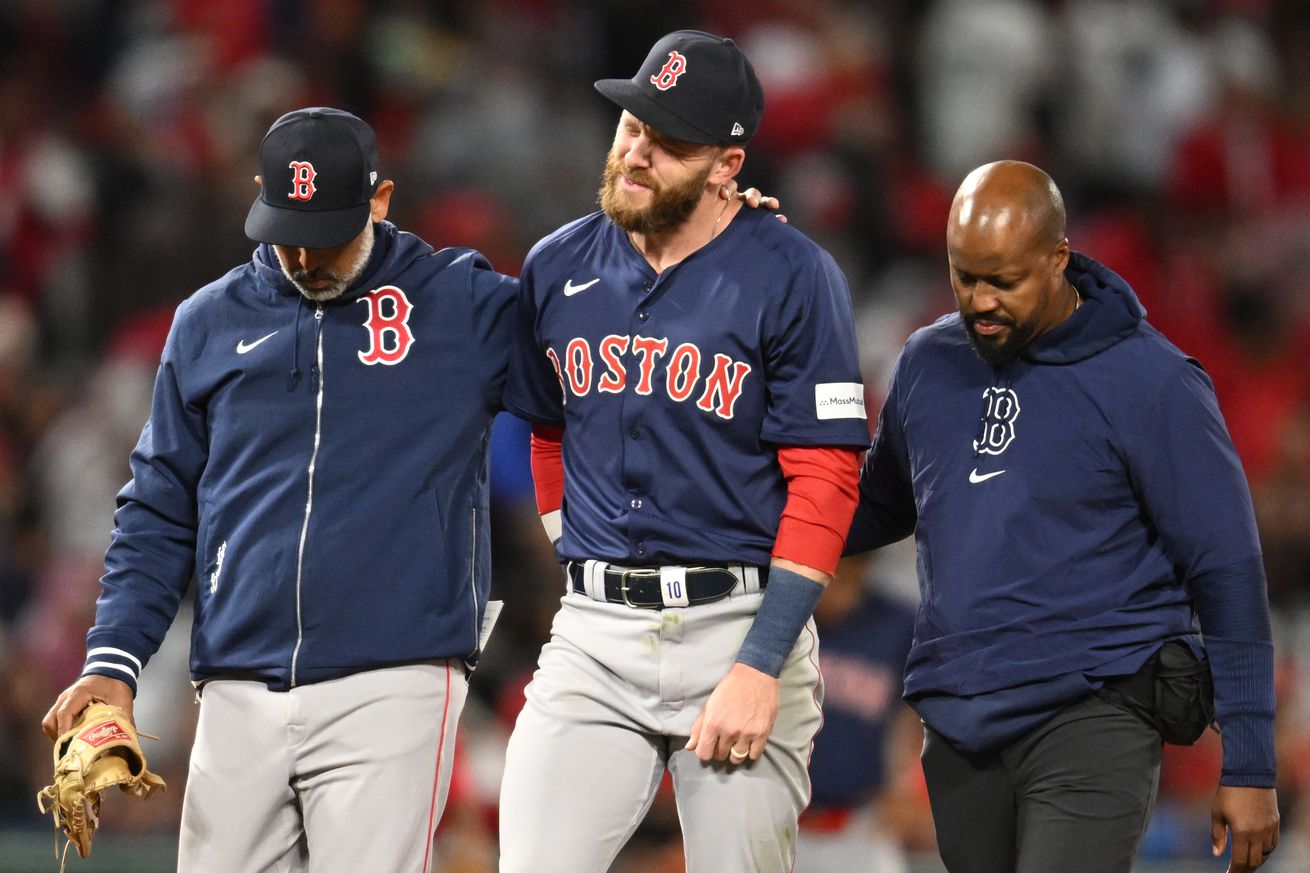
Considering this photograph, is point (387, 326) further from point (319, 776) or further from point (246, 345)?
point (319, 776)

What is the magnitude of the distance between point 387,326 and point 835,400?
3.06 ft

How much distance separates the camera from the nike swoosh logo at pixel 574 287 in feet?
12.3

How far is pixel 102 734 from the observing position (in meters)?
3.61

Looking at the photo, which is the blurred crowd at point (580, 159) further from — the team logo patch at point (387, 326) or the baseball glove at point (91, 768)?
the baseball glove at point (91, 768)

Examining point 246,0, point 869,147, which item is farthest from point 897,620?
point 246,0

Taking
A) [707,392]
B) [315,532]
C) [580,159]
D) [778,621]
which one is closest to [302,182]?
[315,532]

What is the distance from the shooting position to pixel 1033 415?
3.59 metres

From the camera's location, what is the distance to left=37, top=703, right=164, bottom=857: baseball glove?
11.7 ft

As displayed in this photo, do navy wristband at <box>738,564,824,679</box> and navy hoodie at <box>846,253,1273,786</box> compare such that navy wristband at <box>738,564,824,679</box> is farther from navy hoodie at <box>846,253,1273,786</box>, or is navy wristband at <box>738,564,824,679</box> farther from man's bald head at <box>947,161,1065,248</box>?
man's bald head at <box>947,161,1065,248</box>

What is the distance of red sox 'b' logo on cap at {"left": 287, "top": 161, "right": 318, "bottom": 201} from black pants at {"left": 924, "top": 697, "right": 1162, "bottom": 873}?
166cm

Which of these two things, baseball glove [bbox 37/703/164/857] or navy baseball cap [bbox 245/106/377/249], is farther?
navy baseball cap [bbox 245/106/377/249]

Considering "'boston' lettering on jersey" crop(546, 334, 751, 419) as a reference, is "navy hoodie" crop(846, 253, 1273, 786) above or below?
below

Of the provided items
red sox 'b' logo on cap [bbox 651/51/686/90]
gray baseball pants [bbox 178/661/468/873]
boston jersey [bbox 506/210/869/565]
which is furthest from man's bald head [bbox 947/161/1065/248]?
gray baseball pants [bbox 178/661/468/873]

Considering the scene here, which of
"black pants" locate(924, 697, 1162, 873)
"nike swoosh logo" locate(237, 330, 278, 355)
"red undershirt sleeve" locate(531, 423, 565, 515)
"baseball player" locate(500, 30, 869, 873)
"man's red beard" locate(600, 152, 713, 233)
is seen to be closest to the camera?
"black pants" locate(924, 697, 1162, 873)
